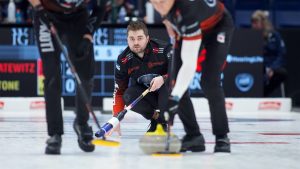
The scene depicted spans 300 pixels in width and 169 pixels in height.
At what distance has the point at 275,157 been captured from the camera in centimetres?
502

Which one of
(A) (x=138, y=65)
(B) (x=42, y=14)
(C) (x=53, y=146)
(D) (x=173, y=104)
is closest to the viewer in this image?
(D) (x=173, y=104)

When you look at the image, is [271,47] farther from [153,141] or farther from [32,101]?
[153,141]

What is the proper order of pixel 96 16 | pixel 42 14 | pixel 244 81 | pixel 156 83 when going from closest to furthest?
1. pixel 42 14
2. pixel 96 16
3. pixel 156 83
4. pixel 244 81

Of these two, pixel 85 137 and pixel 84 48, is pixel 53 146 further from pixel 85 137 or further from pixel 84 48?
pixel 84 48

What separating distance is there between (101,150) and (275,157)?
115cm

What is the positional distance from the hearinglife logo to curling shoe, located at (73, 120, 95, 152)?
535 centimetres

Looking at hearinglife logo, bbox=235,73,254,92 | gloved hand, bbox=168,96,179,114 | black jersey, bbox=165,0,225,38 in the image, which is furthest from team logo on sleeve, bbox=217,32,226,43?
hearinglife logo, bbox=235,73,254,92

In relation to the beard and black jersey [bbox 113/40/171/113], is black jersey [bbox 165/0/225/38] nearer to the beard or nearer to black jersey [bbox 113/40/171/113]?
the beard

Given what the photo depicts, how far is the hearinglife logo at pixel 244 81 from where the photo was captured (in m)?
10.3

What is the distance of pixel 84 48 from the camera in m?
5.03

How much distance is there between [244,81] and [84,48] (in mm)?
5601

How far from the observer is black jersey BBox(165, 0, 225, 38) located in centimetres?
475

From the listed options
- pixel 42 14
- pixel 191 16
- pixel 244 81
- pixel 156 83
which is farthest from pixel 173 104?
pixel 244 81

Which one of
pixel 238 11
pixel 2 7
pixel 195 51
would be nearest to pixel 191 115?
pixel 195 51
